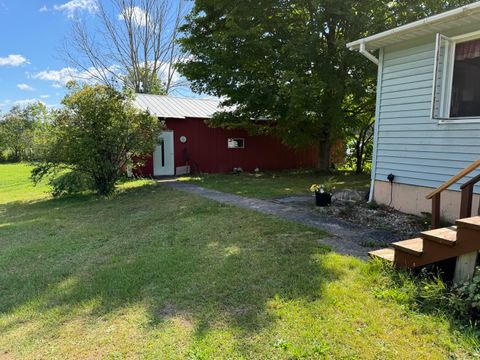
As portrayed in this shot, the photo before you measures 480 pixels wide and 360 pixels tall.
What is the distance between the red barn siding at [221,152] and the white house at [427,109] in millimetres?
8666

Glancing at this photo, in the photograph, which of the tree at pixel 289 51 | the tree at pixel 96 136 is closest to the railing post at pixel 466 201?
the tree at pixel 289 51

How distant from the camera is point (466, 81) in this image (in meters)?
4.79

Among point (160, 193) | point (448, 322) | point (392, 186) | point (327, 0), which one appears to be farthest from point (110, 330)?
point (327, 0)

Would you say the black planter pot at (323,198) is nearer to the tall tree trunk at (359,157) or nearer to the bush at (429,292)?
the bush at (429,292)

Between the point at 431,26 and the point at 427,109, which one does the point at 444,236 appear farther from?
the point at 431,26

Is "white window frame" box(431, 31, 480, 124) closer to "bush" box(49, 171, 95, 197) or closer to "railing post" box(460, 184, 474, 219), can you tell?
"railing post" box(460, 184, 474, 219)

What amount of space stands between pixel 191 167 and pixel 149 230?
8.54 metres

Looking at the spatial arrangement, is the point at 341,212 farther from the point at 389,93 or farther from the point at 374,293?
the point at 374,293

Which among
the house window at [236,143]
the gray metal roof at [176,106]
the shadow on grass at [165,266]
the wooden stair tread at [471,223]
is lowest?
the shadow on grass at [165,266]

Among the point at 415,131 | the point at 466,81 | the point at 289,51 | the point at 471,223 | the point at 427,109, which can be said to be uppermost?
the point at 289,51

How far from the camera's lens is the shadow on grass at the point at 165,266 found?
9.43ft

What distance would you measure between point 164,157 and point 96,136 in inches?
179

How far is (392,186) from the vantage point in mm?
5996

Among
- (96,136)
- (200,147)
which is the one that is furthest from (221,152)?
(96,136)
